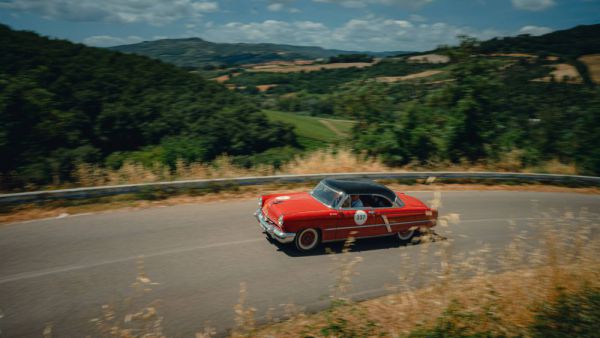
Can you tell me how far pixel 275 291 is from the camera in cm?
615

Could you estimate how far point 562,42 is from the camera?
60.3 metres

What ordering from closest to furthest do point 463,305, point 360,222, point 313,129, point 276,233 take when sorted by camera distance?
point 463,305 < point 276,233 < point 360,222 < point 313,129

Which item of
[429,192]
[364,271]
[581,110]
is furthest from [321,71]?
[364,271]

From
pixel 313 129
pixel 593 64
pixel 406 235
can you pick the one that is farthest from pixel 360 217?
pixel 593 64

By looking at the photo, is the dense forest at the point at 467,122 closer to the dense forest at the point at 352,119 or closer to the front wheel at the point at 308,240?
the dense forest at the point at 352,119

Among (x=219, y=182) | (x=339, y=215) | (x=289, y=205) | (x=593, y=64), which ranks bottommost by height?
(x=339, y=215)

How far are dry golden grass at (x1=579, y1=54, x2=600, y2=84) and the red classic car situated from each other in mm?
39860

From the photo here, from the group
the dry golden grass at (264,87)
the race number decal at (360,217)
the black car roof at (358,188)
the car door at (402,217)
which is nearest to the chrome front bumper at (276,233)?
the race number decal at (360,217)

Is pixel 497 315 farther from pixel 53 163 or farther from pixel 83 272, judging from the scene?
pixel 53 163

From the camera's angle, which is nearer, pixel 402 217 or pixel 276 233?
pixel 276 233

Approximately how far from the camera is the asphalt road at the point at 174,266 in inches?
207

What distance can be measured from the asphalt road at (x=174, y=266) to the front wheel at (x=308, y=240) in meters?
0.20

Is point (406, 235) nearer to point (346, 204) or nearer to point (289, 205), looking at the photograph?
point (346, 204)

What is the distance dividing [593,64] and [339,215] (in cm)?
5383
